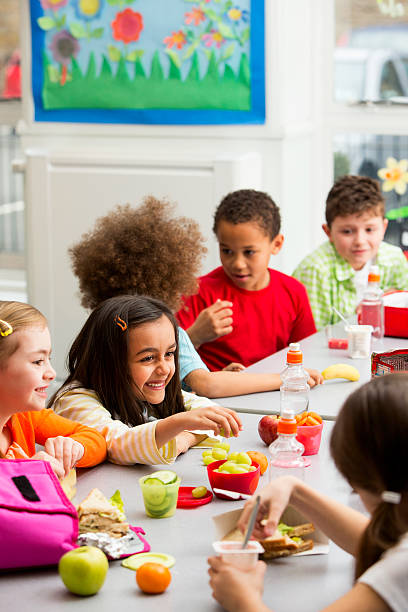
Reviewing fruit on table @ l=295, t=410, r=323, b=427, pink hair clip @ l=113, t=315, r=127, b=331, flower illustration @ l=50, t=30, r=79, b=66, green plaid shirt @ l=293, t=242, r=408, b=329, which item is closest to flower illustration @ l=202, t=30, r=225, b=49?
flower illustration @ l=50, t=30, r=79, b=66

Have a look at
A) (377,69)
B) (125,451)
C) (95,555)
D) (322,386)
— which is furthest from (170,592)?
(377,69)

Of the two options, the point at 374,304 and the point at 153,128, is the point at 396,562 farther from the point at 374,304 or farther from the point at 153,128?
the point at 153,128

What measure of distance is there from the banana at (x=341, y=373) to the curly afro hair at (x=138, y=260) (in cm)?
42

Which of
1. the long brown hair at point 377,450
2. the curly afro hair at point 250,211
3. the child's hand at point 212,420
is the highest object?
the curly afro hair at point 250,211

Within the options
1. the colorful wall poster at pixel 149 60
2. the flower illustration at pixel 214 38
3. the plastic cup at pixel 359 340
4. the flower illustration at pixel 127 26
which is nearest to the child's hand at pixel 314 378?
the plastic cup at pixel 359 340

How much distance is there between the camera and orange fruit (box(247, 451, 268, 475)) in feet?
5.42

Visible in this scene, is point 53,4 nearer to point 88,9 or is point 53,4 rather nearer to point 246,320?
point 88,9

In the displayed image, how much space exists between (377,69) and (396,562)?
334 centimetres

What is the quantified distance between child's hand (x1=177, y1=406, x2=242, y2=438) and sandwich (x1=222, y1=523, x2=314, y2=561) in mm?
328

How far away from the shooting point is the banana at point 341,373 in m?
2.28

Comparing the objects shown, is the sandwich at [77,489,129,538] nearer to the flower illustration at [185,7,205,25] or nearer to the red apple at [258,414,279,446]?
the red apple at [258,414,279,446]

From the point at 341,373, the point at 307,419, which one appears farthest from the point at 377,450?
the point at 341,373

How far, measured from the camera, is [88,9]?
3.91 meters

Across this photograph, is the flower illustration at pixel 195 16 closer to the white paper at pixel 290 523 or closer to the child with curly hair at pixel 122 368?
the child with curly hair at pixel 122 368
